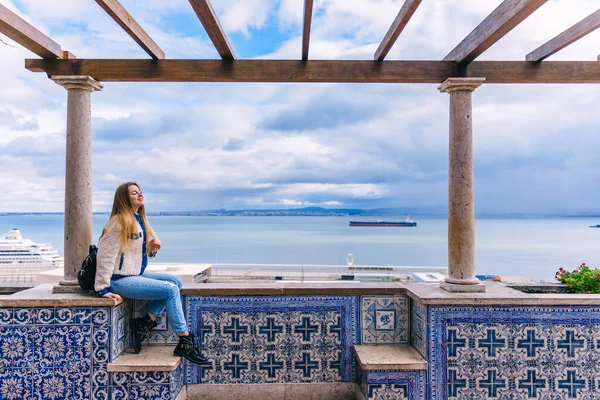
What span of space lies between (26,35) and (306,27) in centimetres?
199

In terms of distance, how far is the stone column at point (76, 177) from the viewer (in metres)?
3.29

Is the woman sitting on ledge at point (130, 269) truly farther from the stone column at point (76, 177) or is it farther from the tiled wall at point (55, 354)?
the stone column at point (76, 177)

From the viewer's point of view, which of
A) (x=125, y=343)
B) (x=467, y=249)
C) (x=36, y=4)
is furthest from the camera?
(x=467, y=249)

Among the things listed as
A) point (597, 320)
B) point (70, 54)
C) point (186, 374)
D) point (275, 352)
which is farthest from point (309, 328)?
point (70, 54)

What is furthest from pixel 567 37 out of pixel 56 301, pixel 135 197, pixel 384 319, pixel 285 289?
pixel 56 301

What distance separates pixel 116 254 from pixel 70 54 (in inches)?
68.5

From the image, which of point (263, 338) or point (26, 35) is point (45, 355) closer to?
point (263, 338)

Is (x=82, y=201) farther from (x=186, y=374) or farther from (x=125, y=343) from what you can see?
(x=186, y=374)

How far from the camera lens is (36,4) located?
2859mm

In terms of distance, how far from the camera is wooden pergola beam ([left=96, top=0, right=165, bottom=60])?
2.63 m

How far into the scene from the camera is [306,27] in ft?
9.21

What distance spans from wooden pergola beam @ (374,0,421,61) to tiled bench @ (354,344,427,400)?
2.32 m

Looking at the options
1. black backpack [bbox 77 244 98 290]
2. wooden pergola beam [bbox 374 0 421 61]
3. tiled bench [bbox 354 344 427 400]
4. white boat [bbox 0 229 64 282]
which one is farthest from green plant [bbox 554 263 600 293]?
white boat [bbox 0 229 64 282]

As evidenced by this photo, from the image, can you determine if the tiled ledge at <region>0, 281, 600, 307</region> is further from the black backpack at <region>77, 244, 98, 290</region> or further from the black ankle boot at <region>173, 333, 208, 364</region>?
the black ankle boot at <region>173, 333, 208, 364</region>
